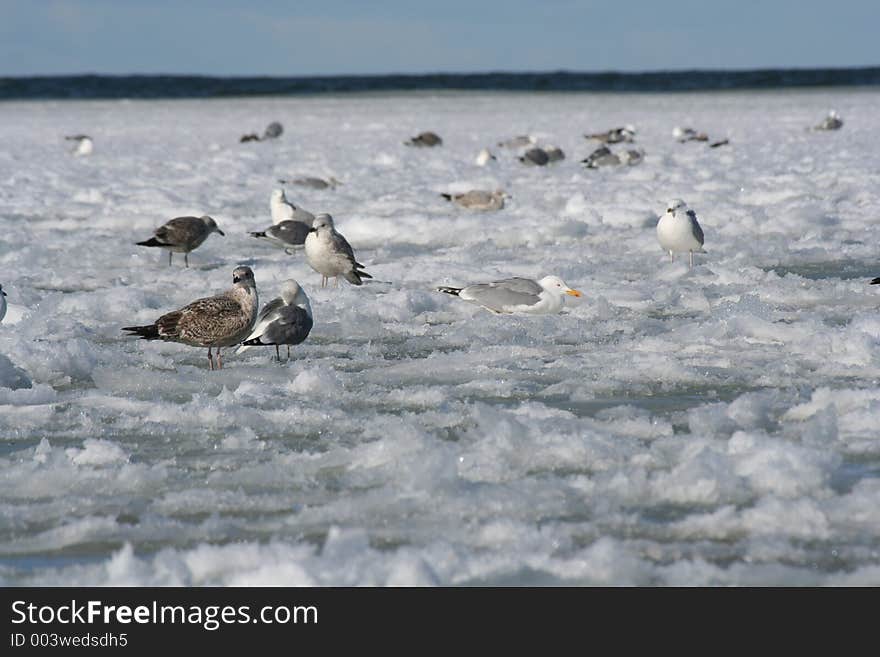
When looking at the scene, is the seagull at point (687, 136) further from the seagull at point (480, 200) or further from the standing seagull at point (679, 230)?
the standing seagull at point (679, 230)

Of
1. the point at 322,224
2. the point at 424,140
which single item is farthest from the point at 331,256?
the point at 424,140

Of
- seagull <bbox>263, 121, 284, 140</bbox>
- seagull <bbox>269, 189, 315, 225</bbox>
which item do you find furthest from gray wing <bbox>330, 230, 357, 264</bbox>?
seagull <bbox>263, 121, 284, 140</bbox>

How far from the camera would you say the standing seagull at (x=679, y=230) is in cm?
1005

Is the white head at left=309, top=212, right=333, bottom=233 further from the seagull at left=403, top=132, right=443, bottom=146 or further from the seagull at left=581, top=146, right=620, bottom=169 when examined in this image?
the seagull at left=403, top=132, right=443, bottom=146

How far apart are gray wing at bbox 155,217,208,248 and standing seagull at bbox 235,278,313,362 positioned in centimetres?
361

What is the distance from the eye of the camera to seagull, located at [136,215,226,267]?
34.6ft

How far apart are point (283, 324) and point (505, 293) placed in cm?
180

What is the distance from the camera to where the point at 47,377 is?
6582mm

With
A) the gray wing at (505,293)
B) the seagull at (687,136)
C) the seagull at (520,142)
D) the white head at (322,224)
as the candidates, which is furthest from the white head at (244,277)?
the seagull at (687,136)

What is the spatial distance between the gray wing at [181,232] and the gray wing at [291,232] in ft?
2.51

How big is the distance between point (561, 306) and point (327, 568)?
4.42 m
